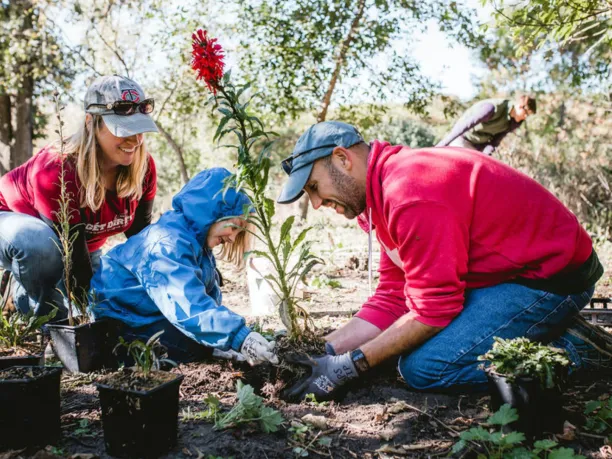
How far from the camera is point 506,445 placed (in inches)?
67.9

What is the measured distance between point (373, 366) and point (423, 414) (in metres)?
0.29

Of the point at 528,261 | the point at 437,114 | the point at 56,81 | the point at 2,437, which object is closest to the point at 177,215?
the point at 2,437

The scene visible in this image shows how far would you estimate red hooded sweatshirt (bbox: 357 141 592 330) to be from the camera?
212 centimetres

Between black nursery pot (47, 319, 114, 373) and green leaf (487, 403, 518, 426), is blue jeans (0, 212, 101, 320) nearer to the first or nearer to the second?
black nursery pot (47, 319, 114, 373)

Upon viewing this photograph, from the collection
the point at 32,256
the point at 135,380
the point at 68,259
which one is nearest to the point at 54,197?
the point at 32,256

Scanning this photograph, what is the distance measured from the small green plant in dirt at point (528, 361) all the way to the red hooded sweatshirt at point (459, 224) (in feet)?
1.00

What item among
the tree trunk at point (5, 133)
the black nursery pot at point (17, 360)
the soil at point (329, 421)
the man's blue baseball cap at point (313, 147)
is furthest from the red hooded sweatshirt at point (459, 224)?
the tree trunk at point (5, 133)

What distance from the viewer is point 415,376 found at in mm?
2428

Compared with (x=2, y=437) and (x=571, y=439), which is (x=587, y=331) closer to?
(x=571, y=439)

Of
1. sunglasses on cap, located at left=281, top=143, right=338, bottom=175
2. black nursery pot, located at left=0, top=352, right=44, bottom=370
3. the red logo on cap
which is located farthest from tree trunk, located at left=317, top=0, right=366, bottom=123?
black nursery pot, located at left=0, top=352, right=44, bottom=370

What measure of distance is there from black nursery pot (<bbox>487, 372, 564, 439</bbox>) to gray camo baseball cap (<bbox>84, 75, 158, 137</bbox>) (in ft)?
7.68

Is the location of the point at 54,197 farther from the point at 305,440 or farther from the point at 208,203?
the point at 305,440

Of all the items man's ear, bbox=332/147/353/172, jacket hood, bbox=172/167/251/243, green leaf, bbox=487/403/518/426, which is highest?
man's ear, bbox=332/147/353/172

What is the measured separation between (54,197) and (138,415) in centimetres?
186
